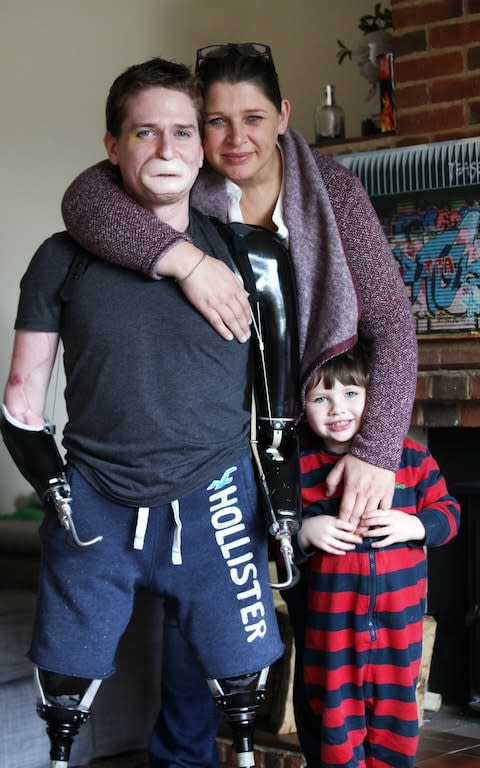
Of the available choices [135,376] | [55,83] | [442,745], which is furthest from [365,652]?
[55,83]

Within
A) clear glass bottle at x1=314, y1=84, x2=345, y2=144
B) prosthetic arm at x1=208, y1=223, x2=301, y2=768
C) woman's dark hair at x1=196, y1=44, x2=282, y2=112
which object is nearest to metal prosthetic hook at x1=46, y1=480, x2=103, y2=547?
prosthetic arm at x1=208, y1=223, x2=301, y2=768

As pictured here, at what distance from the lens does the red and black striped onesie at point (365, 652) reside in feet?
5.30

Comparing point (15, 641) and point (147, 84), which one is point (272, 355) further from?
point (15, 641)

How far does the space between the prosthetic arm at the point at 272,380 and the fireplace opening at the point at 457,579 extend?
48.0 inches

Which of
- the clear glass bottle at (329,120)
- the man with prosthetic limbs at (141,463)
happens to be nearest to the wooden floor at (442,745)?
the man with prosthetic limbs at (141,463)

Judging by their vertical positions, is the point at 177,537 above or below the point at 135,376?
below

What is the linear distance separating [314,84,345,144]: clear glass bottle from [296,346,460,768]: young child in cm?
140

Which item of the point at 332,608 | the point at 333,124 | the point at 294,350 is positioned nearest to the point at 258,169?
the point at 294,350

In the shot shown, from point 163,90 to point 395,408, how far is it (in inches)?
23.9

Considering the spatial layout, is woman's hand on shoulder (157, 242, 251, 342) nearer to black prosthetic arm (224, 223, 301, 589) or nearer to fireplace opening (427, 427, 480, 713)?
black prosthetic arm (224, 223, 301, 589)

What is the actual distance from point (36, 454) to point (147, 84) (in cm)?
57

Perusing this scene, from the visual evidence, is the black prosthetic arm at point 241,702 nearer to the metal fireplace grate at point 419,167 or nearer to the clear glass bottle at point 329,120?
the metal fireplace grate at point 419,167

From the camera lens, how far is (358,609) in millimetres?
1616

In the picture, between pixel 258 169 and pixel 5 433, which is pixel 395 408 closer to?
pixel 258 169
